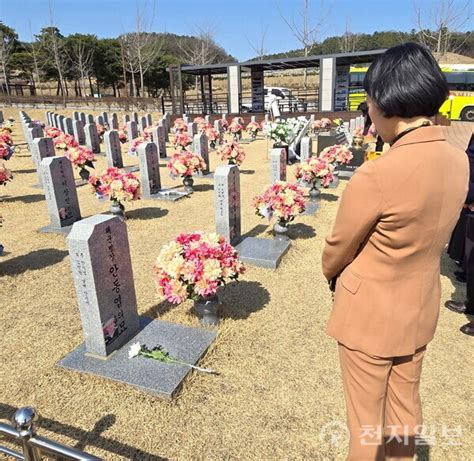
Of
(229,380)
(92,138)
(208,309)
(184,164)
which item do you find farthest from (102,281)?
(92,138)

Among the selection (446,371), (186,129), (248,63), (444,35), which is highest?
(444,35)

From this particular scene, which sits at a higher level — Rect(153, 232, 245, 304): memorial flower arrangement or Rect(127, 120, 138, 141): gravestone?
Rect(127, 120, 138, 141): gravestone

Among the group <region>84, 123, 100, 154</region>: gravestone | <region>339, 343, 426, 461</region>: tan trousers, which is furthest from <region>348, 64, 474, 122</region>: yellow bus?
<region>339, 343, 426, 461</region>: tan trousers

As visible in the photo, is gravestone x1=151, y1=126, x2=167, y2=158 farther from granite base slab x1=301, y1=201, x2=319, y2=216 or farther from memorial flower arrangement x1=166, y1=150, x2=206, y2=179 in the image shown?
granite base slab x1=301, y1=201, x2=319, y2=216

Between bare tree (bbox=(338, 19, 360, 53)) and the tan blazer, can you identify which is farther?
bare tree (bbox=(338, 19, 360, 53))

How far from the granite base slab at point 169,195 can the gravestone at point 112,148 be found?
3.51 m

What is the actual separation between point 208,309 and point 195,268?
0.55 m

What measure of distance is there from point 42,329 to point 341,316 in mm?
3179

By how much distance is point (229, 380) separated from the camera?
9.71 feet

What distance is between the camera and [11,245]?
19.1ft

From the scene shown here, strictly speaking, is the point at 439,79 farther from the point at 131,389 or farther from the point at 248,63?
the point at 248,63

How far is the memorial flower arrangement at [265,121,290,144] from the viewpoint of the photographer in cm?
1187

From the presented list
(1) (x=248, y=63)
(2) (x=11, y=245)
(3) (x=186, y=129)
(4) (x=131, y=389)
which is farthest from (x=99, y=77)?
(4) (x=131, y=389)

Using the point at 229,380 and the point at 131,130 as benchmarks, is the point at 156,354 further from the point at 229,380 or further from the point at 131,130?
the point at 131,130
